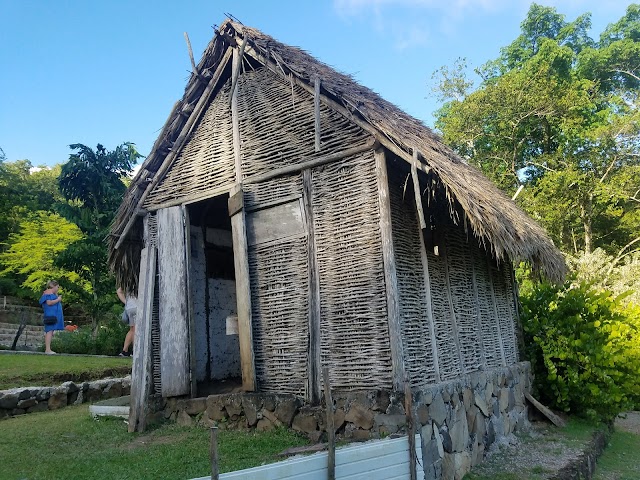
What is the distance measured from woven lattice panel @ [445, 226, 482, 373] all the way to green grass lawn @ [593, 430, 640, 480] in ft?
7.08

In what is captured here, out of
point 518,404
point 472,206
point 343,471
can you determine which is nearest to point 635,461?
point 518,404

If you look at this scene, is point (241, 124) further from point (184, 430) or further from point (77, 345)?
point (77, 345)

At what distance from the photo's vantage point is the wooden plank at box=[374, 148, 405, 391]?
4.92m

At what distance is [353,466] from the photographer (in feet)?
12.1

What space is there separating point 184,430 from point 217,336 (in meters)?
2.08

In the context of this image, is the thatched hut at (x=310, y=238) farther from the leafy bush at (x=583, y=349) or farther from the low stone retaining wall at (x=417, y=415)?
the leafy bush at (x=583, y=349)

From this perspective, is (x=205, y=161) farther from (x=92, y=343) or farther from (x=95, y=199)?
(x=95, y=199)

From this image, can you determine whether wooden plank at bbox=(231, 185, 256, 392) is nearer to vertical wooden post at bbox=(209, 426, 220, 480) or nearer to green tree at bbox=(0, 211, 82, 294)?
vertical wooden post at bbox=(209, 426, 220, 480)

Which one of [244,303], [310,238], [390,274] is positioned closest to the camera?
[390,274]

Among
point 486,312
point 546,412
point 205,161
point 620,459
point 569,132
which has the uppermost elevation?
point 569,132

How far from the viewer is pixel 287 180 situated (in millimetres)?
6133

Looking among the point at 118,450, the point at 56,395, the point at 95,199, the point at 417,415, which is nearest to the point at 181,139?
the point at 118,450

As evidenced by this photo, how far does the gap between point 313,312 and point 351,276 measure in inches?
24.7

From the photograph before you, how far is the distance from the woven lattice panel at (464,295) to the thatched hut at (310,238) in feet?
0.12
